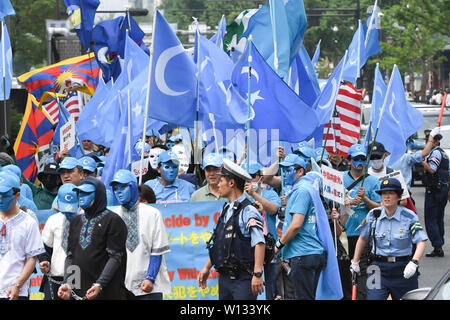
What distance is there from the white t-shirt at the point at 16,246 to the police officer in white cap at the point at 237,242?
139 centimetres

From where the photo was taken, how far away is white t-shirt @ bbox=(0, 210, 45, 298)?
24.6 ft

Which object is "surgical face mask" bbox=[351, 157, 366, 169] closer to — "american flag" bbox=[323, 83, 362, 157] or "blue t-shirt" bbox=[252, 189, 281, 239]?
"blue t-shirt" bbox=[252, 189, 281, 239]

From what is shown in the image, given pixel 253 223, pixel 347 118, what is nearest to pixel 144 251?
pixel 253 223

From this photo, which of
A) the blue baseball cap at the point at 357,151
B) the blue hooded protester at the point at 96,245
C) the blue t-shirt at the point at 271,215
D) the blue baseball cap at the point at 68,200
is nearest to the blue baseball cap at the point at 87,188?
the blue hooded protester at the point at 96,245

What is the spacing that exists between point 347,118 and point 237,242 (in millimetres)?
6550

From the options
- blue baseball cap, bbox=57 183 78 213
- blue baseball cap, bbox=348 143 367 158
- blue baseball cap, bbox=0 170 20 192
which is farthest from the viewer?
blue baseball cap, bbox=348 143 367 158

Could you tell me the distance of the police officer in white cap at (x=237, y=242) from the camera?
7543 mm

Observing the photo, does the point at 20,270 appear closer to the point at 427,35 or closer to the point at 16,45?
the point at 16,45

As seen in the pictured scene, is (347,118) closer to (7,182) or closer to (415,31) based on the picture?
(7,182)

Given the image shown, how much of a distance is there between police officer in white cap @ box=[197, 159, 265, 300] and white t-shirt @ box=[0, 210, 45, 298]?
1390mm

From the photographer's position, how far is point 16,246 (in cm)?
752

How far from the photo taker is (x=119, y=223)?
7.37m

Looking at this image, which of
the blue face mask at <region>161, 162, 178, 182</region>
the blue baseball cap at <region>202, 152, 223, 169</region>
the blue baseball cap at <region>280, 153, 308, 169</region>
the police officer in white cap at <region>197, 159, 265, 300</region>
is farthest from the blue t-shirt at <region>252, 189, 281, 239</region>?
the police officer in white cap at <region>197, 159, 265, 300</region>

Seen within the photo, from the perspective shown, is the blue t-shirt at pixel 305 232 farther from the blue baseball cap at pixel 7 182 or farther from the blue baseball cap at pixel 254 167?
the blue baseball cap at pixel 7 182
